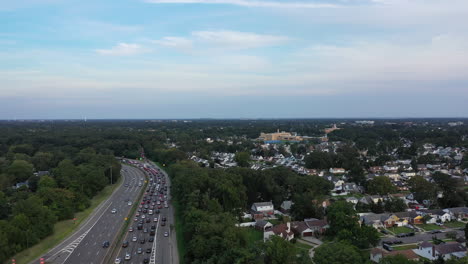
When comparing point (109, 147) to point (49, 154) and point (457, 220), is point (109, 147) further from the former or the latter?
point (457, 220)

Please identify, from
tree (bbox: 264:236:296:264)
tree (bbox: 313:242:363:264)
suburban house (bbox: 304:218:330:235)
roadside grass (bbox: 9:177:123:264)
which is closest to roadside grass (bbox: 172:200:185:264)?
tree (bbox: 264:236:296:264)

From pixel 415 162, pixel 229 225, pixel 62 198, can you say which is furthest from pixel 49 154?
pixel 415 162

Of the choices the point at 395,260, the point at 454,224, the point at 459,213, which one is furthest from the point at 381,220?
the point at 395,260

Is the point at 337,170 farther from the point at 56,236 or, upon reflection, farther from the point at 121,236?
the point at 56,236

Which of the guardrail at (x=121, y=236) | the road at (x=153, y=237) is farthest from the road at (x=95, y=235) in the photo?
the road at (x=153, y=237)

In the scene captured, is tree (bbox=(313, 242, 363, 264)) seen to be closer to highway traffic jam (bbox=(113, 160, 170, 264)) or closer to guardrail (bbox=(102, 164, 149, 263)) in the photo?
highway traffic jam (bbox=(113, 160, 170, 264))

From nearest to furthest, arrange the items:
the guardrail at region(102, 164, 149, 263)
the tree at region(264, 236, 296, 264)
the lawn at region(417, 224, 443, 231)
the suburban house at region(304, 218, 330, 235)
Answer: the tree at region(264, 236, 296, 264)
the guardrail at region(102, 164, 149, 263)
the suburban house at region(304, 218, 330, 235)
the lawn at region(417, 224, 443, 231)
